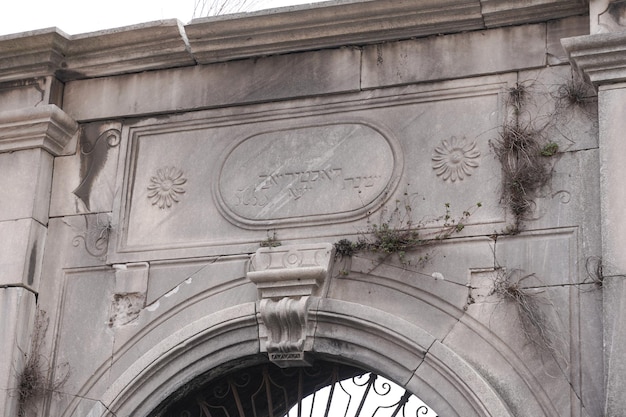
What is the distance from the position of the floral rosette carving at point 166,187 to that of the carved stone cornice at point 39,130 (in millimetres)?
603

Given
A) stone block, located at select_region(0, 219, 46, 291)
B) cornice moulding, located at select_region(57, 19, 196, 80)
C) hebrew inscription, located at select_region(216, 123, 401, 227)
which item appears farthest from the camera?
cornice moulding, located at select_region(57, 19, 196, 80)

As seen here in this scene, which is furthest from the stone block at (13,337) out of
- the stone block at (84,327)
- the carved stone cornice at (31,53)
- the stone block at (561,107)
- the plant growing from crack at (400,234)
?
the stone block at (561,107)

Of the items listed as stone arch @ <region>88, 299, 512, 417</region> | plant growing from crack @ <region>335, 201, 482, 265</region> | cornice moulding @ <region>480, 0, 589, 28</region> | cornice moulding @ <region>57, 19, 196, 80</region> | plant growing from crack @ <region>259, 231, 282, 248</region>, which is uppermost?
cornice moulding @ <region>57, 19, 196, 80</region>

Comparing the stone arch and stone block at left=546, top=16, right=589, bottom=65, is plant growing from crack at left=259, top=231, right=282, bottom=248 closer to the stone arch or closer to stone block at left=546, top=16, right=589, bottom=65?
the stone arch

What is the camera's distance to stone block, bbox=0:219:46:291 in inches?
298

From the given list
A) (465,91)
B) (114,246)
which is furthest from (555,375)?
(114,246)

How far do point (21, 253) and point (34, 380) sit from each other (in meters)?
0.71

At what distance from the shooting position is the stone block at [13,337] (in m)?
7.36

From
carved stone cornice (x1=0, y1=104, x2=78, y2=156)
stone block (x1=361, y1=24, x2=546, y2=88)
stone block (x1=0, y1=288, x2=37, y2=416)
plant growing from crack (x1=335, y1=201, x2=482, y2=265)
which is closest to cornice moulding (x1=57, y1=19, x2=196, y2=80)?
carved stone cornice (x1=0, y1=104, x2=78, y2=156)

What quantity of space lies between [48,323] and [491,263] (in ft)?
8.10

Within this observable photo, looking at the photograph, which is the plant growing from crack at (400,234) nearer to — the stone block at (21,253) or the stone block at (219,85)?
the stone block at (219,85)

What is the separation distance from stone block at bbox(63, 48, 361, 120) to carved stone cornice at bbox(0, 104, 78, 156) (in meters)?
0.15

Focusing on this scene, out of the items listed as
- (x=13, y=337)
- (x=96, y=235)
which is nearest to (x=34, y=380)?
(x=13, y=337)

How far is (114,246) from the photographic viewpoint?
759 centimetres
